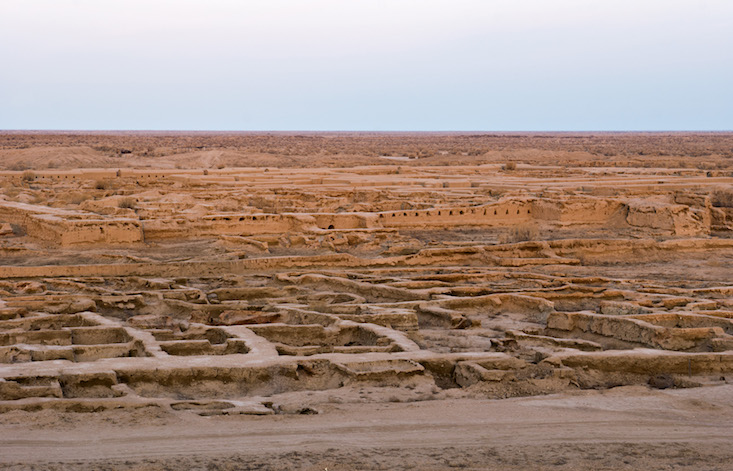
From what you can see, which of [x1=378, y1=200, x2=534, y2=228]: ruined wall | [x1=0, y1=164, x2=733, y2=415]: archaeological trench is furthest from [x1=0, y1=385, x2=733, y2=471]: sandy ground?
[x1=378, y1=200, x2=534, y2=228]: ruined wall

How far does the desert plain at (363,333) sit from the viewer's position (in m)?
6.74

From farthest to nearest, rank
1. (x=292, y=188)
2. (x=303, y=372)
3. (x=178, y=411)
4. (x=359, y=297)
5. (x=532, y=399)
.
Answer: (x=292, y=188)
(x=359, y=297)
(x=303, y=372)
(x=532, y=399)
(x=178, y=411)

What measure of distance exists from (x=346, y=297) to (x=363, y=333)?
7.62 ft

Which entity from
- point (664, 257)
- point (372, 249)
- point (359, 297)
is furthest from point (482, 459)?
point (664, 257)

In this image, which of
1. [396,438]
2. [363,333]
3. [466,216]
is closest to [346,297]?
[363,333]

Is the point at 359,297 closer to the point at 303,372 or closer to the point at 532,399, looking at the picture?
the point at 303,372

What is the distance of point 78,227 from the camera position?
16828mm

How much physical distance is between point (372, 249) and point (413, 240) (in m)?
0.92

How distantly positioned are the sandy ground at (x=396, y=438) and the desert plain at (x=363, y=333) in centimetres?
2

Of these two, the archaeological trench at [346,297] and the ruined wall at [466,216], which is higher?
the ruined wall at [466,216]

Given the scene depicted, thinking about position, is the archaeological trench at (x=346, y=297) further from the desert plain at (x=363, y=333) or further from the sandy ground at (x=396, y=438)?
the sandy ground at (x=396, y=438)

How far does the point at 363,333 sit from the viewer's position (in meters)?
10.7

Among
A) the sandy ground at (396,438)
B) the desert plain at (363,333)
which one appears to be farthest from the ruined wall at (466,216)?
the sandy ground at (396,438)

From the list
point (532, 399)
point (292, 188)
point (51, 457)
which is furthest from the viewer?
point (292, 188)
